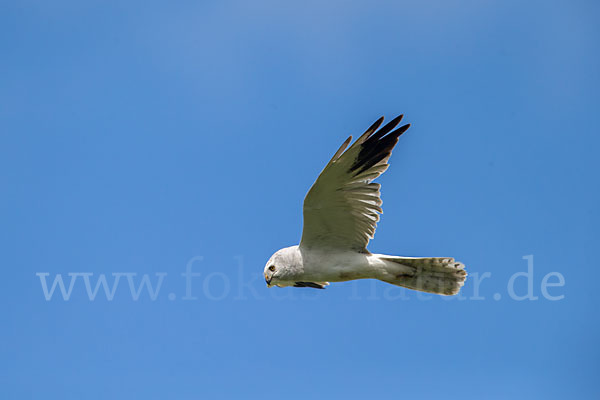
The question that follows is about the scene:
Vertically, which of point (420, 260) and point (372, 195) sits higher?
point (372, 195)

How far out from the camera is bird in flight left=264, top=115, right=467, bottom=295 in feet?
27.4

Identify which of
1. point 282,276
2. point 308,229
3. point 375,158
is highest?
point 375,158

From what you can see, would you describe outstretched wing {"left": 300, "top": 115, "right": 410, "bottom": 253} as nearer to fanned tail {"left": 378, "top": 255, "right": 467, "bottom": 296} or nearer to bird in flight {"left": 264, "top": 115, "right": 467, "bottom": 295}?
bird in flight {"left": 264, "top": 115, "right": 467, "bottom": 295}

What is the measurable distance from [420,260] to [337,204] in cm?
135

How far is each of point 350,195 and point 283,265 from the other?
1.35 meters

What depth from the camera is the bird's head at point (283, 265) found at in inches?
349

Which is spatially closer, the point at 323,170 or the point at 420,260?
the point at 323,170

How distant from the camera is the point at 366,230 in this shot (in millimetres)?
8805

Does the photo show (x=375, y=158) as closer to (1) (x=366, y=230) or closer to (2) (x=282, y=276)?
(1) (x=366, y=230)

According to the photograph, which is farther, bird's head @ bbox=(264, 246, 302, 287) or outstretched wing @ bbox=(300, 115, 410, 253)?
bird's head @ bbox=(264, 246, 302, 287)

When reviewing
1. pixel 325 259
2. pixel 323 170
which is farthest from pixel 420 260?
pixel 323 170

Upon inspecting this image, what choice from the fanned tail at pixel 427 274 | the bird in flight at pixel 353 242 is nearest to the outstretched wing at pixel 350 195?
the bird in flight at pixel 353 242

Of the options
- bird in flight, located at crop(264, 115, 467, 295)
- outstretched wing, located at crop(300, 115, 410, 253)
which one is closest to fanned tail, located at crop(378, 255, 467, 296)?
bird in flight, located at crop(264, 115, 467, 295)

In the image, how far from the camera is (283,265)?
8867 mm
